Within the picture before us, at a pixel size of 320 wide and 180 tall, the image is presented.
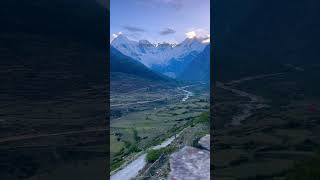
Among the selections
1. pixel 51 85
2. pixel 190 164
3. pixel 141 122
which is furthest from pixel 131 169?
pixel 141 122

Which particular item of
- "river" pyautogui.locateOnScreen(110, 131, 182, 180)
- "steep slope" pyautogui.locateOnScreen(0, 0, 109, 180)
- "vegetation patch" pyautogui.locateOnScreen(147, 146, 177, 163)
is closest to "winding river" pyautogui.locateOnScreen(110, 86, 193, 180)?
"river" pyautogui.locateOnScreen(110, 131, 182, 180)

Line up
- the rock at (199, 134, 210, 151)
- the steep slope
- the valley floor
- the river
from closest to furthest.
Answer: the steep slope, the river, the rock at (199, 134, 210, 151), the valley floor

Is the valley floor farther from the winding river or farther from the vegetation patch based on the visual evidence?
the vegetation patch

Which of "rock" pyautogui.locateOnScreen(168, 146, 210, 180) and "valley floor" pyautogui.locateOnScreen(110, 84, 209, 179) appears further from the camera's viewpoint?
"valley floor" pyautogui.locateOnScreen(110, 84, 209, 179)

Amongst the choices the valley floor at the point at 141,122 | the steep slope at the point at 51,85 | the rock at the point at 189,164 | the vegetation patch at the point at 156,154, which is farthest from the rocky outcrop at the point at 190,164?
the steep slope at the point at 51,85
